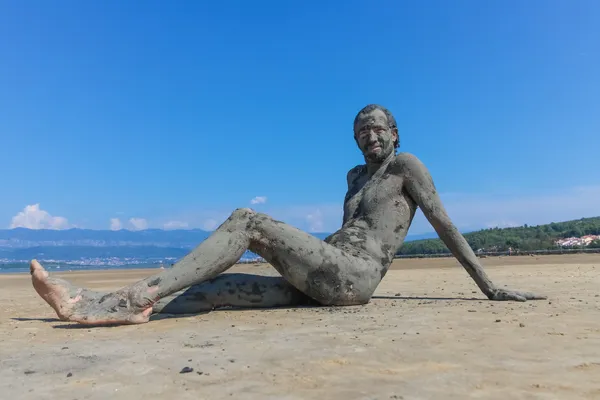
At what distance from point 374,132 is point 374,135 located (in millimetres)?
47

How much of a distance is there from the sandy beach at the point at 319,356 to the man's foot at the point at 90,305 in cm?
12

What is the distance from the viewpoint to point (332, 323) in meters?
4.33

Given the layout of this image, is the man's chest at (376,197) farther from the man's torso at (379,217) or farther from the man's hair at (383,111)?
the man's hair at (383,111)

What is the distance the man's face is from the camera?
6.16 m

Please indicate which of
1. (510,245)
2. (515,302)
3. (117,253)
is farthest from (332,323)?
(117,253)

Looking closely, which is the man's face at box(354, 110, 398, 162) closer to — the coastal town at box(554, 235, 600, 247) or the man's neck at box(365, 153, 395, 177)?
the man's neck at box(365, 153, 395, 177)

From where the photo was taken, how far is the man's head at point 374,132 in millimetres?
6164

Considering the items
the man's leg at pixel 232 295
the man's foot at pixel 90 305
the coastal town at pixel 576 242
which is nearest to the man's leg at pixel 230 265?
the man's foot at pixel 90 305

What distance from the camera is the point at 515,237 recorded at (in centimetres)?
4528

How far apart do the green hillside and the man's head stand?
33596 mm

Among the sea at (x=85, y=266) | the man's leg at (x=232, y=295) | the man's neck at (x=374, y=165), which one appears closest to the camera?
the man's leg at (x=232, y=295)

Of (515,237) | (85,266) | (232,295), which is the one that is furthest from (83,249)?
(232,295)

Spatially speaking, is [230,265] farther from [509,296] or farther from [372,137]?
[509,296]

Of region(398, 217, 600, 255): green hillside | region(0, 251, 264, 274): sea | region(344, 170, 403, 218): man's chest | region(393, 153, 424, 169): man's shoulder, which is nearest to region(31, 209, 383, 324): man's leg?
region(344, 170, 403, 218): man's chest
